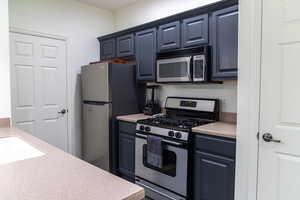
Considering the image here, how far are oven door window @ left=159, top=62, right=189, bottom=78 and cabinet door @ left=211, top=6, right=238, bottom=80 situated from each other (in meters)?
0.35

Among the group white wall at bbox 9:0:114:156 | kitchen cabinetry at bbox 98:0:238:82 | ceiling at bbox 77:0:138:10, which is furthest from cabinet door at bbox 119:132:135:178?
ceiling at bbox 77:0:138:10

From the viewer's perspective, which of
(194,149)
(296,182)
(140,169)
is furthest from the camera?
(140,169)

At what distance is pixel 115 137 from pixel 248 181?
1.75 m

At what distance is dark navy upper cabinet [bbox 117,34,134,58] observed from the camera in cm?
312

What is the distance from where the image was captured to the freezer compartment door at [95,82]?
9.30ft

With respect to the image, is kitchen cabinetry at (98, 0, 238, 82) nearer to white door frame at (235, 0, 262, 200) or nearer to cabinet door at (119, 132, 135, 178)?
white door frame at (235, 0, 262, 200)

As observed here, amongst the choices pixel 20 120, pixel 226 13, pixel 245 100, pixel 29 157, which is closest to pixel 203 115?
pixel 245 100

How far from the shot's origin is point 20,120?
2881 mm

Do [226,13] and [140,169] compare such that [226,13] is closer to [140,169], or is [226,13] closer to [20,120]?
[140,169]

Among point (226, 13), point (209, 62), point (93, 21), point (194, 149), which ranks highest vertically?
point (93, 21)

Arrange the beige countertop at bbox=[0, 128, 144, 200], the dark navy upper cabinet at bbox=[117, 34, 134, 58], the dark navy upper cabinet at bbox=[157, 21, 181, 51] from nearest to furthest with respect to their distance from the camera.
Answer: the beige countertop at bbox=[0, 128, 144, 200] → the dark navy upper cabinet at bbox=[157, 21, 181, 51] → the dark navy upper cabinet at bbox=[117, 34, 134, 58]

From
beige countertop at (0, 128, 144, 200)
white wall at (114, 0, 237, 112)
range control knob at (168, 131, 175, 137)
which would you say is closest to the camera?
beige countertop at (0, 128, 144, 200)

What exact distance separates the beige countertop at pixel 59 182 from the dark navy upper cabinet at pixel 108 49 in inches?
102

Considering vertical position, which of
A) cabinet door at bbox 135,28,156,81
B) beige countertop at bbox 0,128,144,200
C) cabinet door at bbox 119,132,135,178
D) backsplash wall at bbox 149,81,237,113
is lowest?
cabinet door at bbox 119,132,135,178
